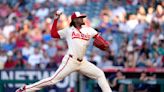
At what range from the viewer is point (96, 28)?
74.5 feet

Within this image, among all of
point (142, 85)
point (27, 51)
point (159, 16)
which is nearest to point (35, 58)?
point (27, 51)

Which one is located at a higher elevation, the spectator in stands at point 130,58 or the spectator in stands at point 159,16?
the spectator in stands at point 159,16

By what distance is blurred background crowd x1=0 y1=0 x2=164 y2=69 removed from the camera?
68.5ft

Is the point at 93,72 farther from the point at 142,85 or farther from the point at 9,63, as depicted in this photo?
the point at 9,63

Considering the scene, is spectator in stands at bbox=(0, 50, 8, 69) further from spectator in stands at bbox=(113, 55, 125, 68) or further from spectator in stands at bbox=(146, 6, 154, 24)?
spectator in stands at bbox=(146, 6, 154, 24)

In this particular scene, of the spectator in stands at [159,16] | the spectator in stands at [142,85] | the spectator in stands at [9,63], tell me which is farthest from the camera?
the spectator in stands at [159,16]

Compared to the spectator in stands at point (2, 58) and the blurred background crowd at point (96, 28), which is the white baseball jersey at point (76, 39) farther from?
the spectator in stands at point (2, 58)

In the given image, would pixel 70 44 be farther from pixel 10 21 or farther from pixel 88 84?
pixel 10 21

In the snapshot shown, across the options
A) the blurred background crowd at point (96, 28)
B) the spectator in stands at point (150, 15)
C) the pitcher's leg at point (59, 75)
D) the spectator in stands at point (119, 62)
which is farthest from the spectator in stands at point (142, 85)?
the spectator in stands at point (150, 15)

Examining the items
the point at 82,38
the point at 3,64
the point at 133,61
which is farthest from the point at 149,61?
the point at 82,38

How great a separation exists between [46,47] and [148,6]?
3525 millimetres

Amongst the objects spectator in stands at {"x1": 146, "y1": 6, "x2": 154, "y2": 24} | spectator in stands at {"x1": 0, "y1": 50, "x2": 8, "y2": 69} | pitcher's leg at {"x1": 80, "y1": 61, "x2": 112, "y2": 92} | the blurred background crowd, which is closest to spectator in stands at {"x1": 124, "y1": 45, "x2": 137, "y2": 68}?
the blurred background crowd

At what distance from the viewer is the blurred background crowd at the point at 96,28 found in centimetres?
2088

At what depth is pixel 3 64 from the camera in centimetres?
2150
